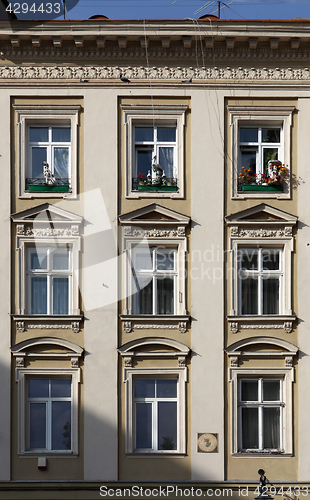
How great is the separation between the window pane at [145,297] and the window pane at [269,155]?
4.50 meters

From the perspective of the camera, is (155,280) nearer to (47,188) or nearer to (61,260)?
(61,260)

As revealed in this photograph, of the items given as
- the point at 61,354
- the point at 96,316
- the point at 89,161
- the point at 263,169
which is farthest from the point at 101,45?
the point at 61,354

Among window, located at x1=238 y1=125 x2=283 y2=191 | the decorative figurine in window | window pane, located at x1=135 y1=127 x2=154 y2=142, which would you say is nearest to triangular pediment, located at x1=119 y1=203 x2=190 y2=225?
window pane, located at x1=135 y1=127 x2=154 y2=142

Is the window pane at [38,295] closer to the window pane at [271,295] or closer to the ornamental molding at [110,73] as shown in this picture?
the ornamental molding at [110,73]

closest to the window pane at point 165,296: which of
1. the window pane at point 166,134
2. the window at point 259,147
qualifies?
the window at point 259,147

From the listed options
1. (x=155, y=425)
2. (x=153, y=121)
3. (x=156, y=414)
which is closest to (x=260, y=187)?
(x=153, y=121)

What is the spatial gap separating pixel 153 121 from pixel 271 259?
4914 millimetres

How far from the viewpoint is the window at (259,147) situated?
14.7m

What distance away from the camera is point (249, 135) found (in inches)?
584

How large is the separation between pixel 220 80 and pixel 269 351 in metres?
7.34

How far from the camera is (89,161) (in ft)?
46.5

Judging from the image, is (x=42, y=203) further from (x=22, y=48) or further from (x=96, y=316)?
(x=22, y=48)

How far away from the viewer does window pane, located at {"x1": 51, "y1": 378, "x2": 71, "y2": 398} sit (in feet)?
46.1

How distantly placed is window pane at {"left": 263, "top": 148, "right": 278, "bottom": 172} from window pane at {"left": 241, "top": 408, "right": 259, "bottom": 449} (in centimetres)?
655
